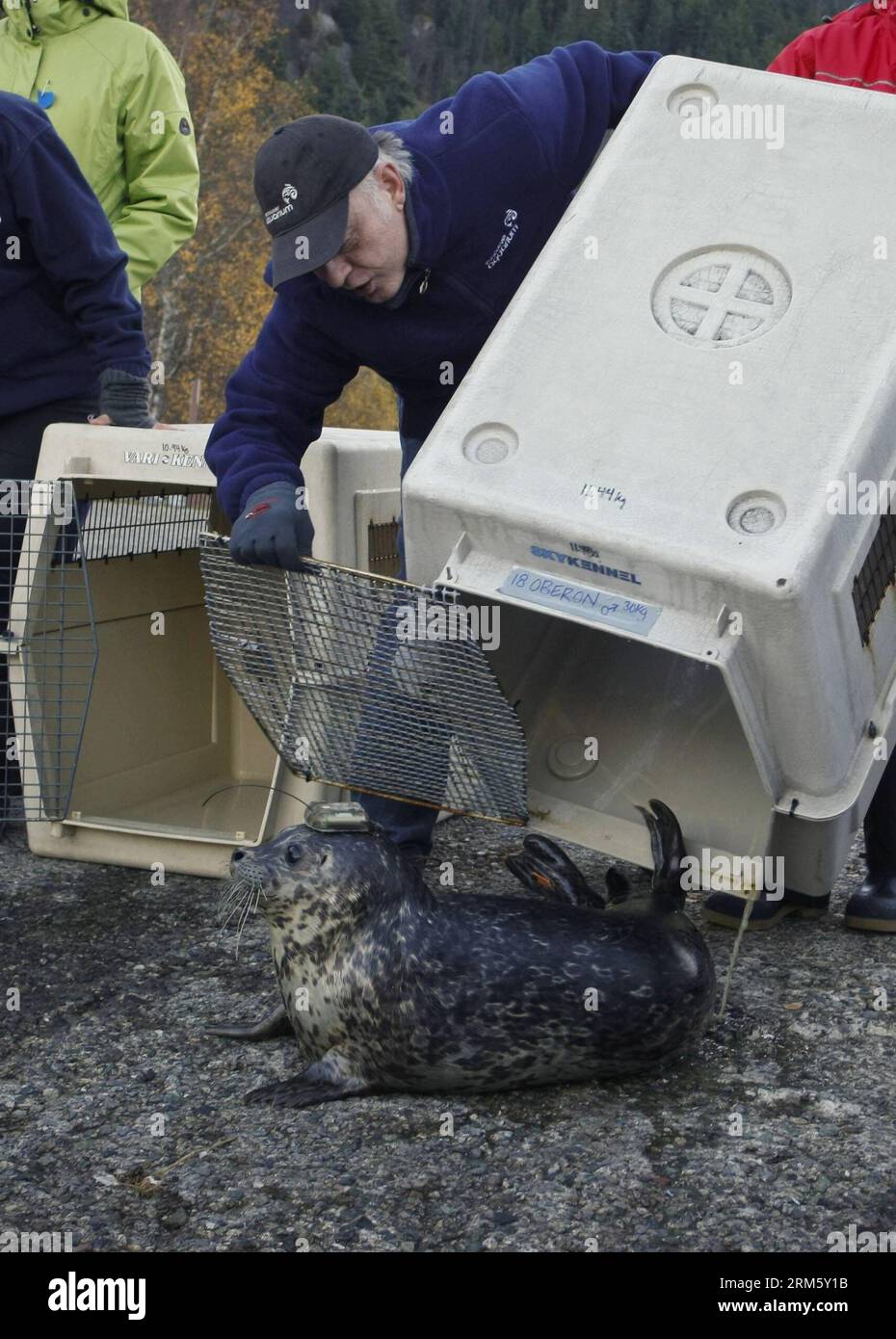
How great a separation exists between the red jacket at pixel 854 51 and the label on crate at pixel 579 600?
65.9 inches

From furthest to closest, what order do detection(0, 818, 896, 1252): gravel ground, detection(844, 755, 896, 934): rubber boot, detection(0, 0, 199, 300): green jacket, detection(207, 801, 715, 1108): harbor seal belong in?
detection(0, 0, 199, 300): green jacket, detection(844, 755, 896, 934): rubber boot, detection(207, 801, 715, 1108): harbor seal, detection(0, 818, 896, 1252): gravel ground

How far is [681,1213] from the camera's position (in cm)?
228

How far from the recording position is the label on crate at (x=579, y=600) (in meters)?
2.45

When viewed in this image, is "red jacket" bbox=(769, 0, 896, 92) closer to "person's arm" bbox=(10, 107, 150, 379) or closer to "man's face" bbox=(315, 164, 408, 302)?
"man's face" bbox=(315, 164, 408, 302)

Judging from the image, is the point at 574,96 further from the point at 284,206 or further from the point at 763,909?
the point at 763,909

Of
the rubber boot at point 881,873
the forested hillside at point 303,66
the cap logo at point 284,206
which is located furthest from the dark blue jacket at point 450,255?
the forested hillside at point 303,66

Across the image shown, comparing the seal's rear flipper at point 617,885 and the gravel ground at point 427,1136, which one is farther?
the seal's rear flipper at point 617,885

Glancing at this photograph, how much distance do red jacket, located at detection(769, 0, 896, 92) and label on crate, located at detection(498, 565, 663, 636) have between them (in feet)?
5.49

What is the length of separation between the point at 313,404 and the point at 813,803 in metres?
1.41

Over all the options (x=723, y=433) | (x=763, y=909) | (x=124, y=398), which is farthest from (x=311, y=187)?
(x=763, y=909)

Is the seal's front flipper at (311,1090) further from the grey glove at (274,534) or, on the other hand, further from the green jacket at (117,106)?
the green jacket at (117,106)

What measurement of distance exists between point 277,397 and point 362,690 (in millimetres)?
792

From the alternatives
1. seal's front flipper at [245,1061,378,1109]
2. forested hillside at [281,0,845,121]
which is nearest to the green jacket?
seal's front flipper at [245,1061,378,1109]

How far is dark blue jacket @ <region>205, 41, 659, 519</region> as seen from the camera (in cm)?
305
